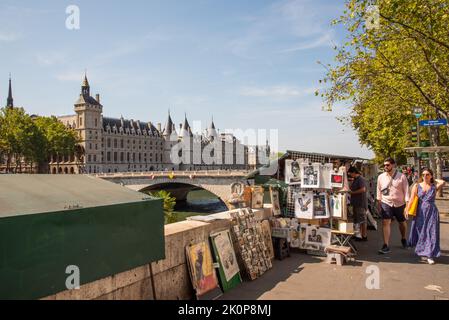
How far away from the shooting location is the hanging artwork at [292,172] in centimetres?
868

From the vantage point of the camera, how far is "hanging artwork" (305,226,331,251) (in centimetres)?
816

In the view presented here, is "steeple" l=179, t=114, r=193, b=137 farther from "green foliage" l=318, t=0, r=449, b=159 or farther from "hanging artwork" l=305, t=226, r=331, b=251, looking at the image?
"hanging artwork" l=305, t=226, r=331, b=251

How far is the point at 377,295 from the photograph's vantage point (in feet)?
18.3

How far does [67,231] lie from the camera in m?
3.75

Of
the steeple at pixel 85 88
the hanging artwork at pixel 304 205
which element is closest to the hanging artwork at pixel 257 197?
the hanging artwork at pixel 304 205

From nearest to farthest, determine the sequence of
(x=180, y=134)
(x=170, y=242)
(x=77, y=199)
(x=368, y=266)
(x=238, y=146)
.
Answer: (x=77, y=199)
(x=170, y=242)
(x=368, y=266)
(x=180, y=134)
(x=238, y=146)

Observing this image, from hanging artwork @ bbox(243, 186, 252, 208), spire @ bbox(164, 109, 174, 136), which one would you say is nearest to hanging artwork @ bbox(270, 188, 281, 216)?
hanging artwork @ bbox(243, 186, 252, 208)

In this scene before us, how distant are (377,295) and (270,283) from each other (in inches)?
66.0

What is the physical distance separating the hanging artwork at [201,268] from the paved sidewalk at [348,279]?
330 millimetres

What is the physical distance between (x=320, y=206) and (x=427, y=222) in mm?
Result: 2129

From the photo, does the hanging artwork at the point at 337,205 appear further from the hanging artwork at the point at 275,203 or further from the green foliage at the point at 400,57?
the green foliage at the point at 400,57

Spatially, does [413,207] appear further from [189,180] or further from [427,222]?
[189,180]

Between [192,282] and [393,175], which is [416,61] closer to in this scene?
[393,175]
